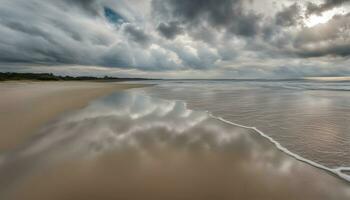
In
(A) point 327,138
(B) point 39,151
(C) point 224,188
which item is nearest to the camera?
(C) point 224,188

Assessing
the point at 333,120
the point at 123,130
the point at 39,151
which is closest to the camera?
the point at 39,151

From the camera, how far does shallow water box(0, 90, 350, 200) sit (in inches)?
115

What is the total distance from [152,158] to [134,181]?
2.98ft

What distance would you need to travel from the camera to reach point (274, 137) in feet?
18.2

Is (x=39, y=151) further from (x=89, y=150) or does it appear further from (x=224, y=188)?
(x=224, y=188)

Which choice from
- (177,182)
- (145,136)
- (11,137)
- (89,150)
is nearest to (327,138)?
(177,182)

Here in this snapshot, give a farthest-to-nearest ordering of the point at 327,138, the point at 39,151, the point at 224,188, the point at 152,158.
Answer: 1. the point at 327,138
2. the point at 39,151
3. the point at 152,158
4. the point at 224,188

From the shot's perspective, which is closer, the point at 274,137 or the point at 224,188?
the point at 224,188

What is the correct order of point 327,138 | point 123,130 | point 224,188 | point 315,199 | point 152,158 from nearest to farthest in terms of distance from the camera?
point 315,199, point 224,188, point 152,158, point 327,138, point 123,130

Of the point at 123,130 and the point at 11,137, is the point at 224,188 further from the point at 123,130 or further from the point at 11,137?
the point at 11,137

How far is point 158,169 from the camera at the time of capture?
12.0 ft

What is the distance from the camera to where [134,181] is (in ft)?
10.6

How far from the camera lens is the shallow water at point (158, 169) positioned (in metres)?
2.93

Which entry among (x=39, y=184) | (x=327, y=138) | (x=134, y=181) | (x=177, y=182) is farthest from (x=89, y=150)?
(x=327, y=138)
